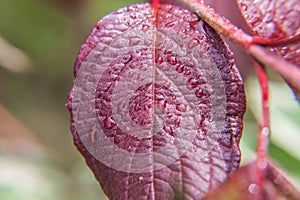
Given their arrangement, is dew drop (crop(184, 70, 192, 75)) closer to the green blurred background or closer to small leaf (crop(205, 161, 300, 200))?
small leaf (crop(205, 161, 300, 200))

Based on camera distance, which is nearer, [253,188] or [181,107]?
[253,188]

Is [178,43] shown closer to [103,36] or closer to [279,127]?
[103,36]

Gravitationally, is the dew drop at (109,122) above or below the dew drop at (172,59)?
below

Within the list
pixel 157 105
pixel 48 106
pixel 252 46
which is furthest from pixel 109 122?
pixel 48 106

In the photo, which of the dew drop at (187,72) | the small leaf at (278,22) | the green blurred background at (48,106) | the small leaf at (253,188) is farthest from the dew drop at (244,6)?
the green blurred background at (48,106)

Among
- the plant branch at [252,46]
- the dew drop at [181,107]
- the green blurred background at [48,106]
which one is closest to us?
the plant branch at [252,46]

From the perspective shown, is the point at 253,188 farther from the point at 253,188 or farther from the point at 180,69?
the point at 180,69

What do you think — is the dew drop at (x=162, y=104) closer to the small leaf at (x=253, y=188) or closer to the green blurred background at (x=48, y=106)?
the small leaf at (x=253, y=188)

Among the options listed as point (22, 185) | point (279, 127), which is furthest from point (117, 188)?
point (22, 185)
